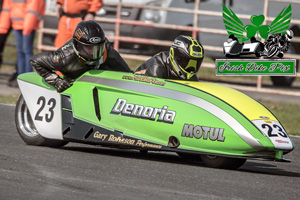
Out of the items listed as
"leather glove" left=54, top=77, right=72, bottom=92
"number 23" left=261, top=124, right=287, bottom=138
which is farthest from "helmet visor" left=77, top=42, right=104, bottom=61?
"number 23" left=261, top=124, right=287, bottom=138

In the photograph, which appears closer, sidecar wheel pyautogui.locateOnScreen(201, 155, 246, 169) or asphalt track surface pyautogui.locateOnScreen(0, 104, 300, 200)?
asphalt track surface pyautogui.locateOnScreen(0, 104, 300, 200)

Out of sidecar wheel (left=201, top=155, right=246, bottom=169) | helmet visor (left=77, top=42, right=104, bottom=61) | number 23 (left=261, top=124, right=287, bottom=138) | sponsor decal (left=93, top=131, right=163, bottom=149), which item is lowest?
sidecar wheel (left=201, top=155, right=246, bottom=169)

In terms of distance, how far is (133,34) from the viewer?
53.3 ft

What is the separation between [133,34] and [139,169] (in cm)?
939

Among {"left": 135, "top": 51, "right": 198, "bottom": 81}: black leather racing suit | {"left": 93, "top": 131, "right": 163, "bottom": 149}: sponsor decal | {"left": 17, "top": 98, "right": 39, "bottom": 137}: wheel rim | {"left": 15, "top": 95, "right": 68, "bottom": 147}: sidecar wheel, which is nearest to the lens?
{"left": 93, "top": 131, "right": 163, "bottom": 149}: sponsor decal

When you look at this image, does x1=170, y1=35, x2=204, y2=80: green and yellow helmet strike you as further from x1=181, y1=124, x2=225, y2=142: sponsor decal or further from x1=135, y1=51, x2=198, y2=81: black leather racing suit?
x1=181, y1=124, x2=225, y2=142: sponsor decal

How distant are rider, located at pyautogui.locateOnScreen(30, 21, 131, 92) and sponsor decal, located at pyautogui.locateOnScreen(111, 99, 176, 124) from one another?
67cm

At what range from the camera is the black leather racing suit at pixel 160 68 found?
25.8ft

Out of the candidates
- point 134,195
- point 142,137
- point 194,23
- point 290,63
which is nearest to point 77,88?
point 142,137

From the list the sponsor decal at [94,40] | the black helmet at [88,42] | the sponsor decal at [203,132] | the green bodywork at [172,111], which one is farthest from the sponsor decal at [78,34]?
the sponsor decal at [203,132]

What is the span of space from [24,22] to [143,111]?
22.5ft

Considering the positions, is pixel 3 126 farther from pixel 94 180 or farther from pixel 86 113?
pixel 94 180

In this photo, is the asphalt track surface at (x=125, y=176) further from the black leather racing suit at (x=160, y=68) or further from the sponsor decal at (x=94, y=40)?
the sponsor decal at (x=94, y=40)

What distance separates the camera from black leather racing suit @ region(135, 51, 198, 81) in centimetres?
787
